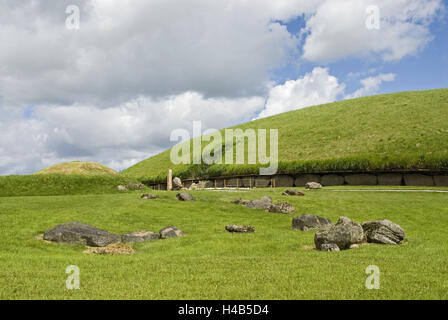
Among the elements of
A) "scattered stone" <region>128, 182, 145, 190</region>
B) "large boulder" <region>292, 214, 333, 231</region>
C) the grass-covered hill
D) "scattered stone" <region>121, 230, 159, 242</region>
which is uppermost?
the grass-covered hill

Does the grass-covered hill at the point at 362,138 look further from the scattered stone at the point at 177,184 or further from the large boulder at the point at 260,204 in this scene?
the large boulder at the point at 260,204

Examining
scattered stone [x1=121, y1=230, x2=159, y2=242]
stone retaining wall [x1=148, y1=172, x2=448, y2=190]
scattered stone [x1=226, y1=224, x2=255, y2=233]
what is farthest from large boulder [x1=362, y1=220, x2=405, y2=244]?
stone retaining wall [x1=148, y1=172, x2=448, y2=190]

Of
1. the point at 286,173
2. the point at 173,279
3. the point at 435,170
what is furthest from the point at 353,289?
the point at 286,173

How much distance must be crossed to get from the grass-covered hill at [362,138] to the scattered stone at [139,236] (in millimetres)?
40478

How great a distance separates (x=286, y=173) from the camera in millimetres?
60375

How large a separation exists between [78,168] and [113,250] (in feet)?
166

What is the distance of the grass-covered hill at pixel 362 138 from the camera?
2128 inches

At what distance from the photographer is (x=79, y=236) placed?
65.4ft

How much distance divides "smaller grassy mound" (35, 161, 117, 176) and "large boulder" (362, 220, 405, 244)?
175 feet

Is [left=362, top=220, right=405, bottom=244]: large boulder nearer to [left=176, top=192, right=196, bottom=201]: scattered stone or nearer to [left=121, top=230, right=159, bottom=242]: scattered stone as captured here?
[left=121, top=230, right=159, bottom=242]: scattered stone

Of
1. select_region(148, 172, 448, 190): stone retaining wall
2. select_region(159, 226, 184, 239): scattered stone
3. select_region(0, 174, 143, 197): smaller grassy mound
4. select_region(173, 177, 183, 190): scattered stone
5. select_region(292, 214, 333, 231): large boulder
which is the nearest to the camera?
select_region(159, 226, 184, 239): scattered stone

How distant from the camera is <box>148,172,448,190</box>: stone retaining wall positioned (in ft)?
161
